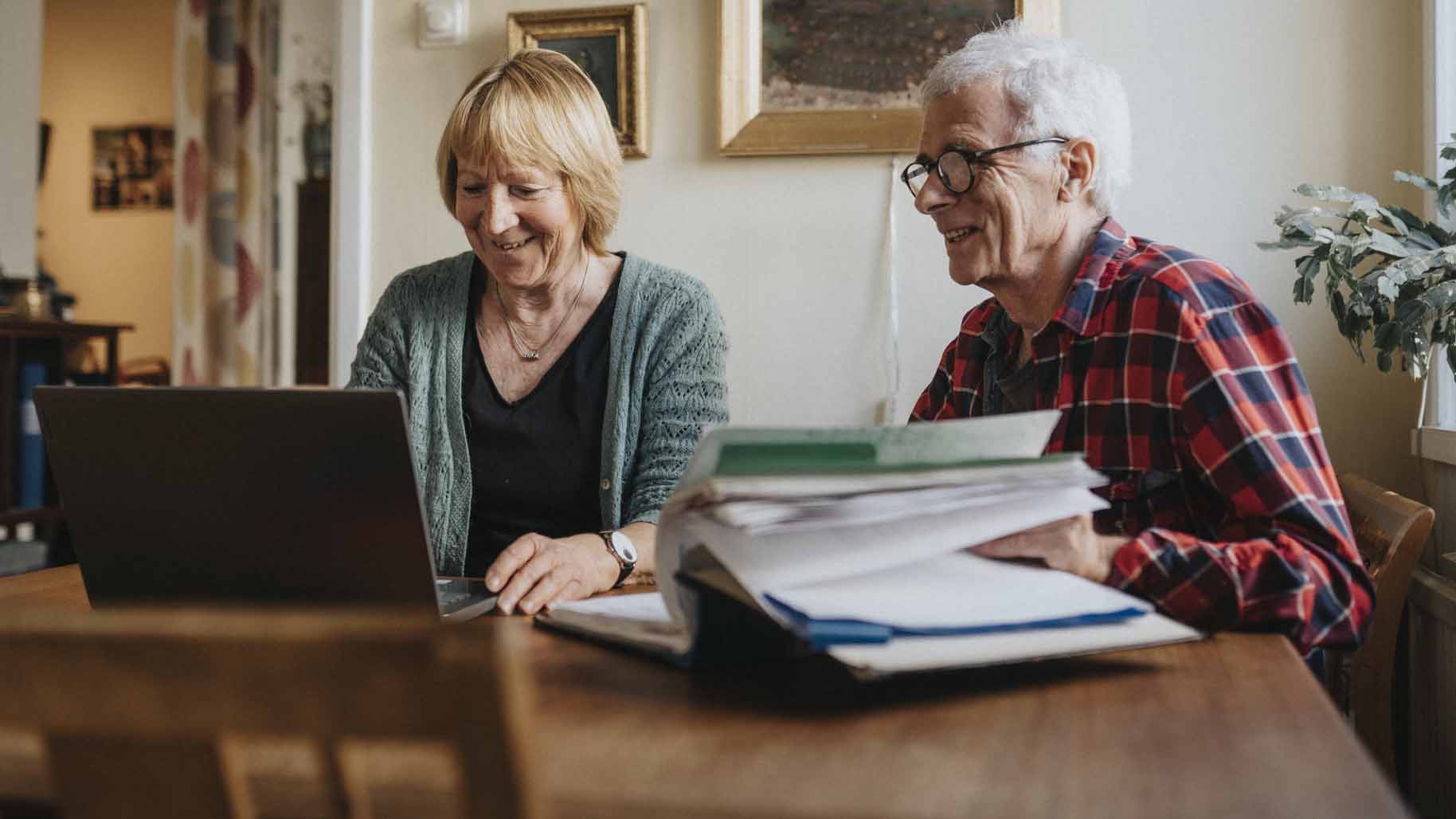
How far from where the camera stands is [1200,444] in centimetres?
98

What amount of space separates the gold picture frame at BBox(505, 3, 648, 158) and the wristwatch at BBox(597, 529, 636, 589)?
1291 millimetres

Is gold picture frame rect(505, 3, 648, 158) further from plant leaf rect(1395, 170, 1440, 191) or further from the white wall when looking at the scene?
the white wall

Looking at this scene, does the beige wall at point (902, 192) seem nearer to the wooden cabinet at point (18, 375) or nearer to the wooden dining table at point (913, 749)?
the wooden cabinet at point (18, 375)

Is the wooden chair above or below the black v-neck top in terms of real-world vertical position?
below

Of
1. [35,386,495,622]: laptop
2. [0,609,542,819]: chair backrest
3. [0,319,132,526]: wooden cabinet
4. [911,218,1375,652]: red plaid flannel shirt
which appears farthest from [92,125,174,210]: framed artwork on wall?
[0,609,542,819]: chair backrest

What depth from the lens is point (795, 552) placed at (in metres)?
0.66

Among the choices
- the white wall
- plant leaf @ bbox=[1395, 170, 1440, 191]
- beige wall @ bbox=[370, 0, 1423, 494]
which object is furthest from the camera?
the white wall

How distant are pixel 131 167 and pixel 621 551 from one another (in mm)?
5214

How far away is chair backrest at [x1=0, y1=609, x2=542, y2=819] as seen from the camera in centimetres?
34

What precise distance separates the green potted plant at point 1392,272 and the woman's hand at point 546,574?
3.38ft

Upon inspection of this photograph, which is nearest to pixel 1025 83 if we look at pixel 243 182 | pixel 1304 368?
pixel 1304 368

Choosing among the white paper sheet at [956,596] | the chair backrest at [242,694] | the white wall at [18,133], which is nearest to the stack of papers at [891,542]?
the white paper sheet at [956,596]

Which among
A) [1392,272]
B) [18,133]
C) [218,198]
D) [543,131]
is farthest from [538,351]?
[218,198]

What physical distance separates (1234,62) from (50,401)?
1966 millimetres
